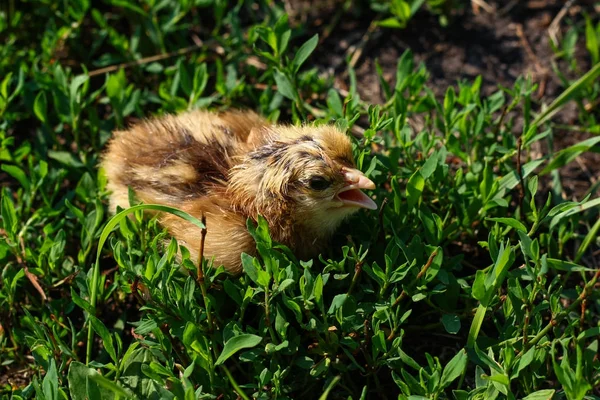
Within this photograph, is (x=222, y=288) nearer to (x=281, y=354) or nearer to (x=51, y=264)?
(x=281, y=354)

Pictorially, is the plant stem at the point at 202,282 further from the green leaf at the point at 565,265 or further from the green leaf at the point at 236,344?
the green leaf at the point at 565,265

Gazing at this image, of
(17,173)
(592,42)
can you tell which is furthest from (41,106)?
(592,42)

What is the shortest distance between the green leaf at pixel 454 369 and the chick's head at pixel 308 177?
0.79 m

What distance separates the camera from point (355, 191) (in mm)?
3520

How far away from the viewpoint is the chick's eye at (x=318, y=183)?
340 centimetres

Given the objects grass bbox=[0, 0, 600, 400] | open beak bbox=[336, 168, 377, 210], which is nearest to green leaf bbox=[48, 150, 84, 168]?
grass bbox=[0, 0, 600, 400]

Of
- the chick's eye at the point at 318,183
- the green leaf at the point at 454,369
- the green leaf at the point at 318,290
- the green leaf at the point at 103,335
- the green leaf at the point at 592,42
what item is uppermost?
the green leaf at the point at 592,42

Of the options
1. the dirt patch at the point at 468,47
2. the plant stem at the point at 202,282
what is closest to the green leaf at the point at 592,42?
the dirt patch at the point at 468,47

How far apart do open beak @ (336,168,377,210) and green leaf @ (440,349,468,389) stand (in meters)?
0.79

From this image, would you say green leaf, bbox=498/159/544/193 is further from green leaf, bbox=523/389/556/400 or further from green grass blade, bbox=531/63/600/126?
green leaf, bbox=523/389/556/400

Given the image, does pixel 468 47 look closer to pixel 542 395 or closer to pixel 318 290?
pixel 318 290

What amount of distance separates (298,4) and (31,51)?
180 centimetres

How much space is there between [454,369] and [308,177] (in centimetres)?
104

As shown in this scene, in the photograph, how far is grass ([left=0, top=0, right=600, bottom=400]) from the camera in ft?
10.3
